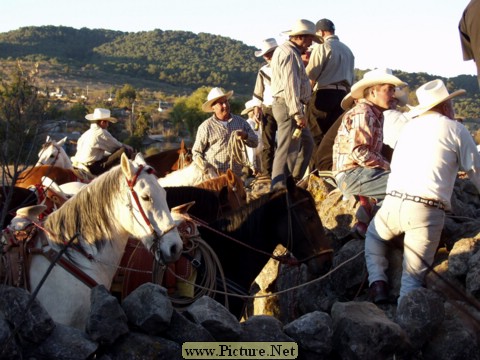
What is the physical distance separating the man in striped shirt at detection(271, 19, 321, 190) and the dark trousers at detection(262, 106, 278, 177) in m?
1.05

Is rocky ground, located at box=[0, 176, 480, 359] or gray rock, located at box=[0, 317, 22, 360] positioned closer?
gray rock, located at box=[0, 317, 22, 360]

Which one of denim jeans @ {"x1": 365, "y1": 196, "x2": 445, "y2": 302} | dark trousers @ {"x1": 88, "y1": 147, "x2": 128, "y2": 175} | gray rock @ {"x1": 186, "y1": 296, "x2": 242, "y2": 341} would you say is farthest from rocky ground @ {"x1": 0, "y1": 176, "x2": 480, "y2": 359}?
dark trousers @ {"x1": 88, "y1": 147, "x2": 128, "y2": 175}

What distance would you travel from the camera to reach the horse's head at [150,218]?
6.25 metres

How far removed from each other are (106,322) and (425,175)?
3.57m

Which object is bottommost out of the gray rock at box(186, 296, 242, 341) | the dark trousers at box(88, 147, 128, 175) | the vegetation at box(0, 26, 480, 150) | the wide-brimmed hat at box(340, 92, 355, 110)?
the vegetation at box(0, 26, 480, 150)

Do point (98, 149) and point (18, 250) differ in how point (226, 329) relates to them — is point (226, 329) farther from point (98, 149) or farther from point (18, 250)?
point (98, 149)

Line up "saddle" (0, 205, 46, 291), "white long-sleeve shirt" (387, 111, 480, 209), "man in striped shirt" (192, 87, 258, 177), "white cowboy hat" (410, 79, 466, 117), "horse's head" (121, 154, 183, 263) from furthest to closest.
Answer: "man in striped shirt" (192, 87, 258, 177) < "white cowboy hat" (410, 79, 466, 117) < "white long-sleeve shirt" (387, 111, 480, 209) < "horse's head" (121, 154, 183, 263) < "saddle" (0, 205, 46, 291)

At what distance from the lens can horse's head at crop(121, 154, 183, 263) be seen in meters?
6.25

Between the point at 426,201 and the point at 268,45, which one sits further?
the point at 268,45

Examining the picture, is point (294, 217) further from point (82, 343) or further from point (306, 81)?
point (82, 343)

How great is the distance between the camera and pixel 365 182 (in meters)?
8.37

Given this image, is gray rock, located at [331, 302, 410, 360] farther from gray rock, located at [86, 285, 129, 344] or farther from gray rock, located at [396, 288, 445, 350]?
gray rock, located at [86, 285, 129, 344]

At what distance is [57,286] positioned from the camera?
606cm

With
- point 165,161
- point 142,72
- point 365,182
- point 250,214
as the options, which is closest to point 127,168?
point 250,214
